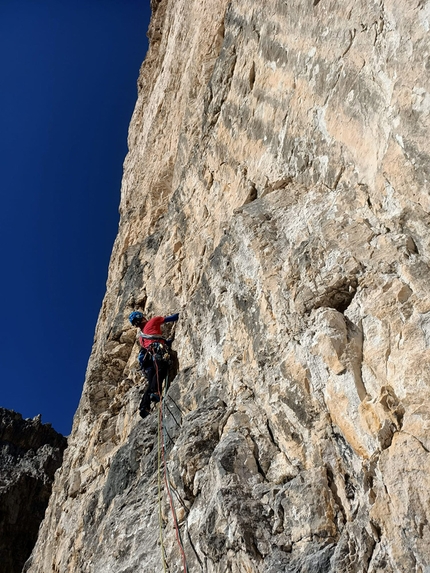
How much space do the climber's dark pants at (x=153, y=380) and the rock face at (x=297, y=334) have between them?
408 mm

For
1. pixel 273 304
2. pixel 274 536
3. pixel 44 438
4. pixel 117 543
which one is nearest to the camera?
pixel 274 536

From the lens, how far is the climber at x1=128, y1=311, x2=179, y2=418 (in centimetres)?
807

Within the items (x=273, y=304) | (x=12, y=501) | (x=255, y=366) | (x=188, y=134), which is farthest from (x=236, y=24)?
(x=12, y=501)

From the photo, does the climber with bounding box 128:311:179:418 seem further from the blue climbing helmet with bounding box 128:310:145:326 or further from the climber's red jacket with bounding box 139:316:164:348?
the blue climbing helmet with bounding box 128:310:145:326

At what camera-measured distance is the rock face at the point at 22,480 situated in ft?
69.5

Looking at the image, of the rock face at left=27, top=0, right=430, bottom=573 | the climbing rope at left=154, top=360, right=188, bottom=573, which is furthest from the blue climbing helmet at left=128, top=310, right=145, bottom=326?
the climbing rope at left=154, top=360, right=188, bottom=573

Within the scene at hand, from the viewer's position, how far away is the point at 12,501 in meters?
21.9

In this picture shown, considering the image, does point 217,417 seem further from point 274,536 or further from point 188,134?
point 188,134

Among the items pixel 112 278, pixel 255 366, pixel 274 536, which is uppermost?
pixel 112 278

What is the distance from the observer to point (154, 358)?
805 centimetres

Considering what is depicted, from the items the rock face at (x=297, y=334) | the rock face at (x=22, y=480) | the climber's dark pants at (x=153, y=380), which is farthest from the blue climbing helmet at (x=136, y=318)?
the rock face at (x=22, y=480)

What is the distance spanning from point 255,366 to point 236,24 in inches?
280

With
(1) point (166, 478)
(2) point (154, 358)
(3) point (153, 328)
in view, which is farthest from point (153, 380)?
(1) point (166, 478)

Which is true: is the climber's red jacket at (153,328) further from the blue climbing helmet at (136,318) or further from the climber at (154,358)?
the blue climbing helmet at (136,318)
